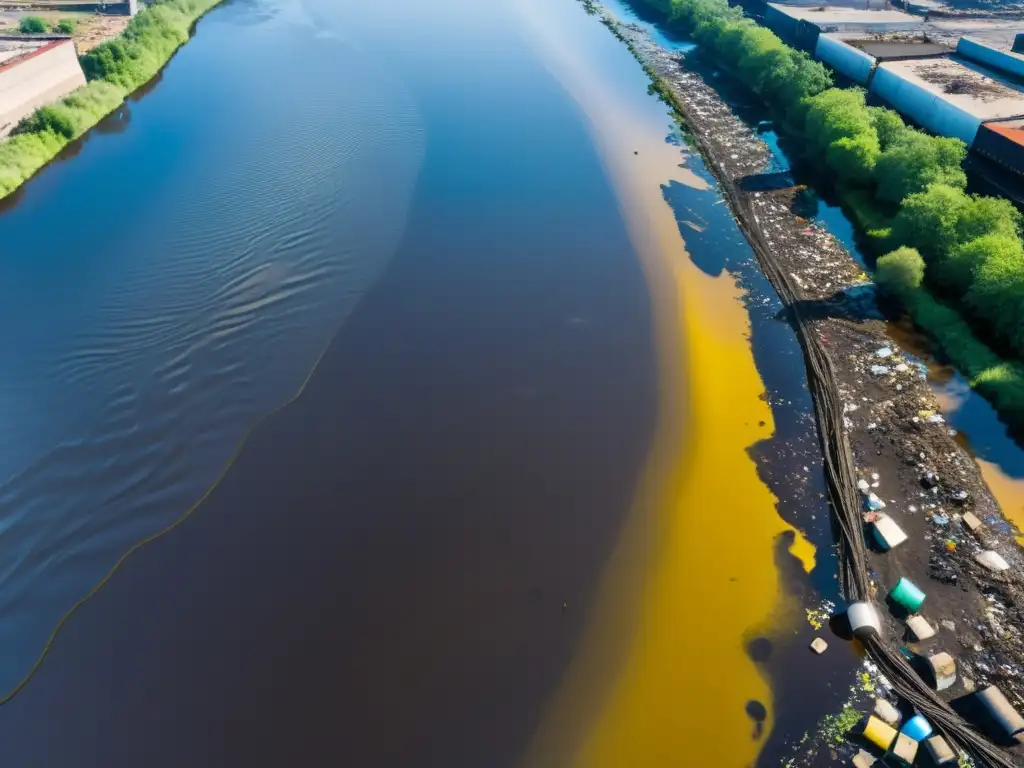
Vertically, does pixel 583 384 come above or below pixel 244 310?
below

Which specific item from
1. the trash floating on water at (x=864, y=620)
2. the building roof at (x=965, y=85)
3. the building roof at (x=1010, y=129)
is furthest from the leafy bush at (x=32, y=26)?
the trash floating on water at (x=864, y=620)

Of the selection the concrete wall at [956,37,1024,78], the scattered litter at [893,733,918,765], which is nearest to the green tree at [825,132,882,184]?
the concrete wall at [956,37,1024,78]

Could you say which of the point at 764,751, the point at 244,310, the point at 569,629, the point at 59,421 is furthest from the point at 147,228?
the point at 764,751

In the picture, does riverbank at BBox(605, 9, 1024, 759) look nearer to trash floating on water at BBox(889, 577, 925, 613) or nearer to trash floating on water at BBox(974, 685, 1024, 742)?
trash floating on water at BBox(889, 577, 925, 613)

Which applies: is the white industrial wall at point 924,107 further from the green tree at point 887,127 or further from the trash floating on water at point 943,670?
the trash floating on water at point 943,670

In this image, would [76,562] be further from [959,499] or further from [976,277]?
[976,277]

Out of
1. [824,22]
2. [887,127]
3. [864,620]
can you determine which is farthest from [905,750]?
[824,22]
